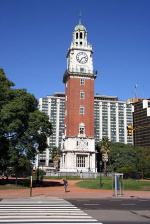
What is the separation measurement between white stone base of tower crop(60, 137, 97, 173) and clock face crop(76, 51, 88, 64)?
20.8 m

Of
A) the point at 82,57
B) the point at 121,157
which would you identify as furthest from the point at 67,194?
the point at 121,157

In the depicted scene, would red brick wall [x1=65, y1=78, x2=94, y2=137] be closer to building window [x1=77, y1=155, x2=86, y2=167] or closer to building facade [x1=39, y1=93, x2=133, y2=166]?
building window [x1=77, y1=155, x2=86, y2=167]

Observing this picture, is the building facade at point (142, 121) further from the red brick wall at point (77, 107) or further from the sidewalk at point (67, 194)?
the sidewalk at point (67, 194)

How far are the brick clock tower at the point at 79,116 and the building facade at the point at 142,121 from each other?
8104cm

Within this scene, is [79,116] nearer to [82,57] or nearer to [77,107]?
[77,107]

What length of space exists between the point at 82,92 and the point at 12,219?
263 ft

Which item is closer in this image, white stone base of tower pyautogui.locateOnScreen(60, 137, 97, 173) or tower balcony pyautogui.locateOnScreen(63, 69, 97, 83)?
white stone base of tower pyautogui.locateOnScreen(60, 137, 97, 173)

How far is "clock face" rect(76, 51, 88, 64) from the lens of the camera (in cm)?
9881

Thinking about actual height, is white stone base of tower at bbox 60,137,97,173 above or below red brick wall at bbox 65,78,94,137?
below

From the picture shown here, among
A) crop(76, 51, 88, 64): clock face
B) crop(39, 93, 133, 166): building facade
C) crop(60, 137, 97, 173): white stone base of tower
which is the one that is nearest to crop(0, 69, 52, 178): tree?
crop(60, 137, 97, 173): white stone base of tower

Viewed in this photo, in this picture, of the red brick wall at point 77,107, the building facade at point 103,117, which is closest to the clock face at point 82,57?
the red brick wall at point 77,107

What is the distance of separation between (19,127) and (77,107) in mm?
45709

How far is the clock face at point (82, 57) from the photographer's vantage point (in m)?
98.8

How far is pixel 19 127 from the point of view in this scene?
50.7 meters
